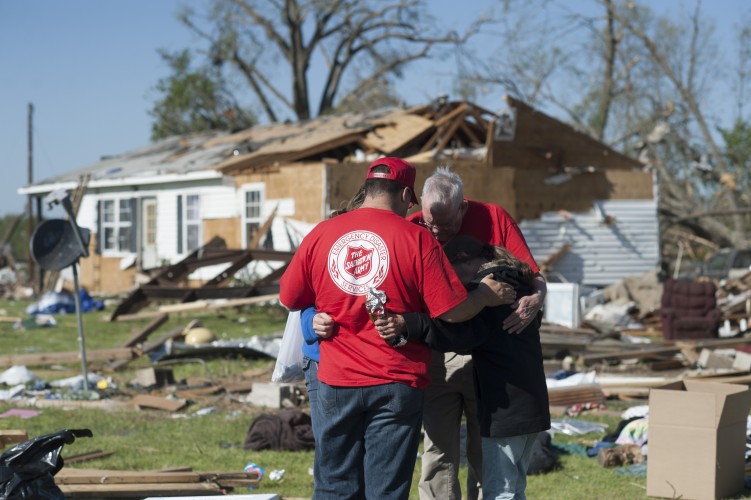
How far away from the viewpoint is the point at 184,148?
28.4 meters

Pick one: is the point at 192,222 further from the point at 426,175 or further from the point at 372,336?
the point at 372,336

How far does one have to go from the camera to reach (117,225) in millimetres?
26094

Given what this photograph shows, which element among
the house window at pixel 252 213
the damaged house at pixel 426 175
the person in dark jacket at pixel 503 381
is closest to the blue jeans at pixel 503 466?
the person in dark jacket at pixel 503 381

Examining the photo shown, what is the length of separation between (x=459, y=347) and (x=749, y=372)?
7270 mm

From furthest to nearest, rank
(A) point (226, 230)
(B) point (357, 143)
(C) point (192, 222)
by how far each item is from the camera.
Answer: (C) point (192, 222) < (A) point (226, 230) < (B) point (357, 143)

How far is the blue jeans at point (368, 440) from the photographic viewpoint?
374 centimetres

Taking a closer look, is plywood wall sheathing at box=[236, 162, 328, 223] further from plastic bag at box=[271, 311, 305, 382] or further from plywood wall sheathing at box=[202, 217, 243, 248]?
plastic bag at box=[271, 311, 305, 382]

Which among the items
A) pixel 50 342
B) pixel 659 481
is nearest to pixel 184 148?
pixel 50 342

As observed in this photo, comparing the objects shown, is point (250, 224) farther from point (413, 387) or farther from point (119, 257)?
point (413, 387)

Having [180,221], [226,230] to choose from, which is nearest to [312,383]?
[226,230]

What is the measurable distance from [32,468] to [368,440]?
1.76m

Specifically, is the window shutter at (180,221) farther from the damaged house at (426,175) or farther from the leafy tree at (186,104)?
the leafy tree at (186,104)

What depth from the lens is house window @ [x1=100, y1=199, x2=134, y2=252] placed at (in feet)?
84.7

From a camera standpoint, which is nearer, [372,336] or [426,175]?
[372,336]
